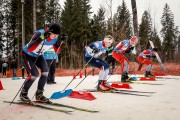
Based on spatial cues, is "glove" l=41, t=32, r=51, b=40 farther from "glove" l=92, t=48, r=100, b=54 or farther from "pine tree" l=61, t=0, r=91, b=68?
"pine tree" l=61, t=0, r=91, b=68

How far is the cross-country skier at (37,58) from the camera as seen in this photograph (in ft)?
15.9

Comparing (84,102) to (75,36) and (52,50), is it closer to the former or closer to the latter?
(52,50)

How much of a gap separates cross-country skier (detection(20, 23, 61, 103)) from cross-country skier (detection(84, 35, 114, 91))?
2075 mm

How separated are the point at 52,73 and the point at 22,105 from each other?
17.6ft

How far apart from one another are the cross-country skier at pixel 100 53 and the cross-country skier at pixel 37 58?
81.7 inches

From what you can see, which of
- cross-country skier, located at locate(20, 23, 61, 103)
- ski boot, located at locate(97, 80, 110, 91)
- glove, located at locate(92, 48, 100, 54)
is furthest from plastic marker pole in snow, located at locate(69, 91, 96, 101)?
glove, located at locate(92, 48, 100, 54)

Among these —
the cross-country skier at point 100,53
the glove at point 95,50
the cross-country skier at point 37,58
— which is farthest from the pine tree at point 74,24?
the cross-country skier at point 37,58

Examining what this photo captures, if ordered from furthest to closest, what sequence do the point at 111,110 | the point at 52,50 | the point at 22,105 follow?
the point at 52,50
the point at 22,105
the point at 111,110

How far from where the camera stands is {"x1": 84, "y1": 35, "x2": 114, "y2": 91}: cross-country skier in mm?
6957

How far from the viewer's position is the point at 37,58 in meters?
5.23

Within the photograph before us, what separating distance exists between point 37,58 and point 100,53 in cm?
255

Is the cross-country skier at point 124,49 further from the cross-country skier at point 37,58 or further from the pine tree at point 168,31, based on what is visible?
the pine tree at point 168,31

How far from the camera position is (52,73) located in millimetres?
10305

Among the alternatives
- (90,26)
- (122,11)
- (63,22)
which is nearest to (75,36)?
(63,22)
